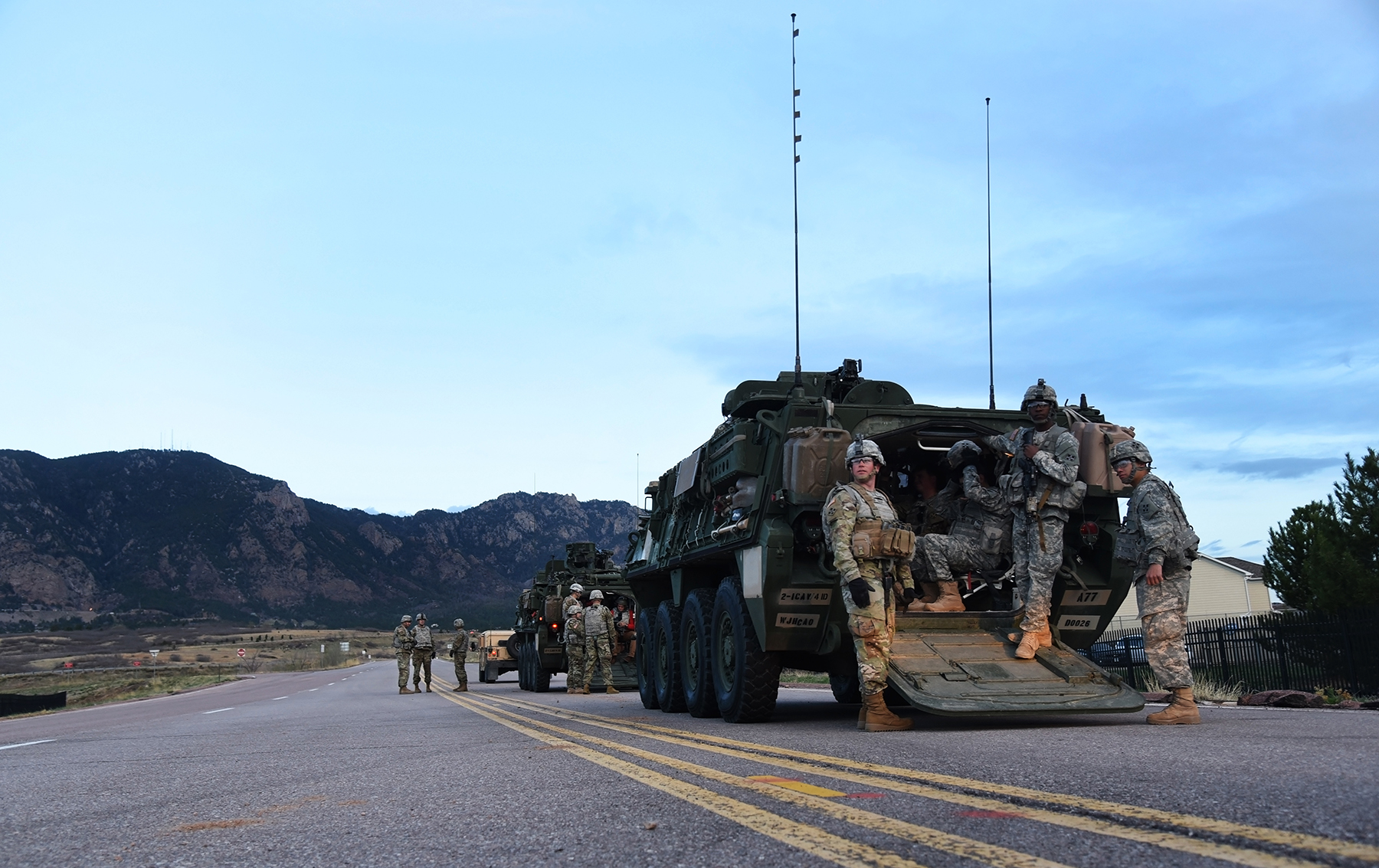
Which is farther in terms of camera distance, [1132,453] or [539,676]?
[539,676]

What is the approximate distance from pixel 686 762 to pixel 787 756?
55cm

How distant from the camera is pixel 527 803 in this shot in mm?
4445

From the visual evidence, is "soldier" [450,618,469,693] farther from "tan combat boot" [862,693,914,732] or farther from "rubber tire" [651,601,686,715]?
"tan combat boot" [862,693,914,732]

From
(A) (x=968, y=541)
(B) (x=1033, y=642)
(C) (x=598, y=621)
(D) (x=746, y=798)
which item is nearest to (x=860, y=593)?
(B) (x=1033, y=642)

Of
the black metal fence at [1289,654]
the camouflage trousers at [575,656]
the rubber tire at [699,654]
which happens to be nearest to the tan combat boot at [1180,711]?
the rubber tire at [699,654]

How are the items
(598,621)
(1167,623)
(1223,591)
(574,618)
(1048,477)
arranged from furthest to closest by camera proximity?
(1223,591)
(574,618)
(598,621)
(1048,477)
(1167,623)

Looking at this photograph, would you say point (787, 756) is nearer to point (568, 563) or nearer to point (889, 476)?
point (889, 476)

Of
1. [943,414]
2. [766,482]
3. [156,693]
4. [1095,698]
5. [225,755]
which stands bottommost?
[156,693]

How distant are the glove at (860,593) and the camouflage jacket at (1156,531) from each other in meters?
1.98

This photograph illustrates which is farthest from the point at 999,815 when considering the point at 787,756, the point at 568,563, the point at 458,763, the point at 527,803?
the point at 568,563

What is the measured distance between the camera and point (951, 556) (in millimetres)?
9188

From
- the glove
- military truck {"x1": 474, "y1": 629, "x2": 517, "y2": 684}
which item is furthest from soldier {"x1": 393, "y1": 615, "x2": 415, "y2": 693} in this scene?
the glove

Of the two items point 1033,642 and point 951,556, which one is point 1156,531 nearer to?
point 1033,642

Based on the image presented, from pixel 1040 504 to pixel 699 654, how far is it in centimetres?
384
